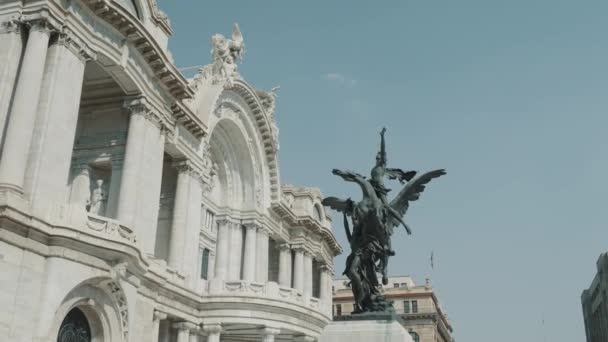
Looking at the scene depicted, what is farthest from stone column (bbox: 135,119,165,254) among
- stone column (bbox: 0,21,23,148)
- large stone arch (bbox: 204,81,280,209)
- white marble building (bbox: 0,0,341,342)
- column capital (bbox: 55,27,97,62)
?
large stone arch (bbox: 204,81,280,209)

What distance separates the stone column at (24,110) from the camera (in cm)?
2122

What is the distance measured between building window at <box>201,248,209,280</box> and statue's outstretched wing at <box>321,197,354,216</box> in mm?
27303

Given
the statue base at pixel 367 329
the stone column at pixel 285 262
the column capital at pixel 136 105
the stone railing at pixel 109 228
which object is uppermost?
the column capital at pixel 136 105

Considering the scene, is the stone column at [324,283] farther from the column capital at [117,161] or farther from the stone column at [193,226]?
the column capital at [117,161]

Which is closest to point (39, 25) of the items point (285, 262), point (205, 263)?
point (205, 263)

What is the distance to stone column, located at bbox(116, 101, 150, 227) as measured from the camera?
27.4 m

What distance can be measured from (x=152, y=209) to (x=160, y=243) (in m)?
5.08

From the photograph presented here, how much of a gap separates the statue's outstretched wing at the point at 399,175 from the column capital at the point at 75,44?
50.6ft

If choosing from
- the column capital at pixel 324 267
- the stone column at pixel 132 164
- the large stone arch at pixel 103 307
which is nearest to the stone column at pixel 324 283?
the column capital at pixel 324 267

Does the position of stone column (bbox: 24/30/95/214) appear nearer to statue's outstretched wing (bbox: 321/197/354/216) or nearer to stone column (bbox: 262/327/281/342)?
statue's outstretched wing (bbox: 321/197/354/216)

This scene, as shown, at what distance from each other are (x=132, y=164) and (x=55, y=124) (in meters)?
5.28

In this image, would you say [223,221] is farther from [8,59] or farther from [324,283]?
[8,59]

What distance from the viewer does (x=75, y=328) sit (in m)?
23.2

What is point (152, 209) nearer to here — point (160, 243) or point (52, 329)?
point (160, 243)
